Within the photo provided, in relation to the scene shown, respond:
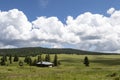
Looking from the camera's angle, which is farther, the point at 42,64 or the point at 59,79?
the point at 42,64

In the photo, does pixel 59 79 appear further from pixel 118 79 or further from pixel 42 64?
pixel 42 64

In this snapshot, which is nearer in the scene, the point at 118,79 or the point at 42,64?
the point at 118,79

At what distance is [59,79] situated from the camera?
4022 cm

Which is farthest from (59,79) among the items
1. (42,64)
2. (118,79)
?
(42,64)

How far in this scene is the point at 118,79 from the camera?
3828 centimetres

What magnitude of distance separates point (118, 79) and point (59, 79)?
314 inches

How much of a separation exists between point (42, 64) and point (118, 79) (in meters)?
150

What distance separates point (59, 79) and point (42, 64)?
148 m

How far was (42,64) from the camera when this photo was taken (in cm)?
18700
